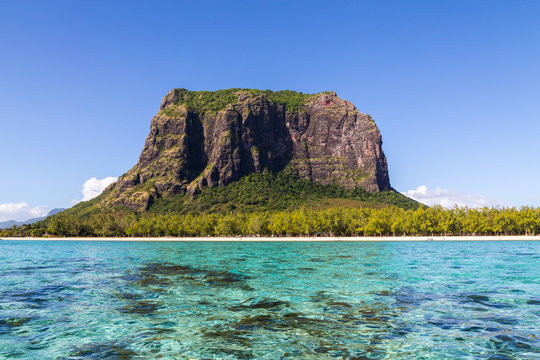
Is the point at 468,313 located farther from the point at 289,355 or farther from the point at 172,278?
the point at 172,278

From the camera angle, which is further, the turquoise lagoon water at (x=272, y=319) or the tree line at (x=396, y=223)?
the tree line at (x=396, y=223)

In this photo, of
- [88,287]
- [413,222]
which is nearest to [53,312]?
[88,287]

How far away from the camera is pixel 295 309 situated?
18562 mm

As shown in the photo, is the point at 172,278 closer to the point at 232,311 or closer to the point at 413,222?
the point at 232,311

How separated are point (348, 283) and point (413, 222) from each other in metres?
146

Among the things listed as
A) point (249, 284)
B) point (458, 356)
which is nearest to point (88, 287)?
point (249, 284)

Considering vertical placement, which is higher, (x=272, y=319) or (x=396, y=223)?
(x=396, y=223)

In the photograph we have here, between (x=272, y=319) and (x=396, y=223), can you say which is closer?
(x=272, y=319)

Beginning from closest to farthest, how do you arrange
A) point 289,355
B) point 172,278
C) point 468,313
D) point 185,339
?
point 289,355 < point 185,339 < point 468,313 < point 172,278

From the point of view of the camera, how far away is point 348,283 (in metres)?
27.4

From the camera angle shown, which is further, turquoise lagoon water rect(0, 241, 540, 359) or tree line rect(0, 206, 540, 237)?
tree line rect(0, 206, 540, 237)

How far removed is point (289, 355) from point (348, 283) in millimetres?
16760

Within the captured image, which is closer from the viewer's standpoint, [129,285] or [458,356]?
[458,356]

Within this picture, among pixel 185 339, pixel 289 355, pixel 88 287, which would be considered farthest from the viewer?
pixel 88 287
